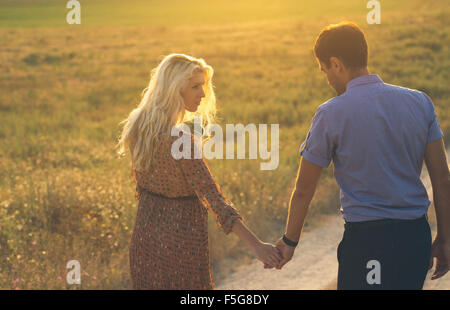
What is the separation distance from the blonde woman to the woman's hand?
1.2 inches

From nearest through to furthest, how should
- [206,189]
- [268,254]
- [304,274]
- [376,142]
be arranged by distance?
[376,142]
[206,189]
[268,254]
[304,274]

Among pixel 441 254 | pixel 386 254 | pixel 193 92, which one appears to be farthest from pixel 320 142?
pixel 441 254

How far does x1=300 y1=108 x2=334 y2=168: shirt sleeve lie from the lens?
2387 millimetres

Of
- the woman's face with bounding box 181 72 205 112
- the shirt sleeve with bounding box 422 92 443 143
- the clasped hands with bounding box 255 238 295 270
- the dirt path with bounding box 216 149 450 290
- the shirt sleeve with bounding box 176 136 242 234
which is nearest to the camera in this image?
the shirt sleeve with bounding box 422 92 443 143

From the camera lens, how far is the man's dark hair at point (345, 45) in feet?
7.95

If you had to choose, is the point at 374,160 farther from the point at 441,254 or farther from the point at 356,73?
the point at 441,254

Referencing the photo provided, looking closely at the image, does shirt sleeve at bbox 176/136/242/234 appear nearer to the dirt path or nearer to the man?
the man

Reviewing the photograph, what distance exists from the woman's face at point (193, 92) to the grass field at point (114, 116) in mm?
2576

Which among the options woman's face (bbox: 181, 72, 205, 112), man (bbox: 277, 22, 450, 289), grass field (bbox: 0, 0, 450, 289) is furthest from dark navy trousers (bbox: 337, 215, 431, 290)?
grass field (bbox: 0, 0, 450, 289)

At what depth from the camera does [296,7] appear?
6581 cm

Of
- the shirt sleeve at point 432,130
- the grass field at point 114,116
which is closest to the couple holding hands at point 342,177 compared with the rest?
the shirt sleeve at point 432,130

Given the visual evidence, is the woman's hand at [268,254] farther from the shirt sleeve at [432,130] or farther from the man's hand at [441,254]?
the shirt sleeve at [432,130]

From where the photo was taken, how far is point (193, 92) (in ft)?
9.05

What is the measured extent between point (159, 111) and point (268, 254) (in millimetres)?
923
